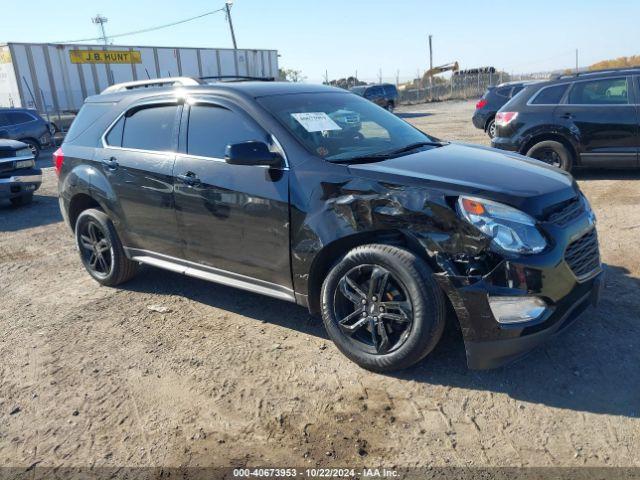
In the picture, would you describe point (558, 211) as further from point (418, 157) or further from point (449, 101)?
point (449, 101)

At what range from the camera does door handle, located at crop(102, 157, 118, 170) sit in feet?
15.2

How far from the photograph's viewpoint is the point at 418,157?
366cm


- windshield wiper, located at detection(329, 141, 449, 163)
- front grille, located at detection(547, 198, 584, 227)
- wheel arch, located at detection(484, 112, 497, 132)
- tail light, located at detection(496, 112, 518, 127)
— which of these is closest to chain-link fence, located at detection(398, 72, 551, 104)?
wheel arch, located at detection(484, 112, 497, 132)

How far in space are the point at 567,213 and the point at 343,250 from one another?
4.48 feet

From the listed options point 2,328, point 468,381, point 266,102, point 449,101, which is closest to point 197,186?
point 266,102

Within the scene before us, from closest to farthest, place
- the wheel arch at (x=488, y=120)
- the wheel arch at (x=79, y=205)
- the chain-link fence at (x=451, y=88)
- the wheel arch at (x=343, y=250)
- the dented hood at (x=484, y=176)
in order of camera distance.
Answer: the dented hood at (x=484, y=176) < the wheel arch at (x=343, y=250) < the wheel arch at (x=79, y=205) < the wheel arch at (x=488, y=120) < the chain-link fence at (x=451, y=88)

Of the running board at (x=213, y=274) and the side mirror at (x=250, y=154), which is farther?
the running board at (x=213, y=274)

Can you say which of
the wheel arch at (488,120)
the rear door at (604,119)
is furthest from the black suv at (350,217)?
the wheel arch at (488,120)

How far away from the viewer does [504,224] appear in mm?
2902

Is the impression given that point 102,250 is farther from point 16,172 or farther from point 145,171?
point 16,172

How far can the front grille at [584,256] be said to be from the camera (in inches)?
121

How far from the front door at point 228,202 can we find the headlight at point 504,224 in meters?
1.19

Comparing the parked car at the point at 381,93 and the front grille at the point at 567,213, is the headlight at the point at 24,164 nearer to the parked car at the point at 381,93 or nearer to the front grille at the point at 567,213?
the front grille at the point at 567,213

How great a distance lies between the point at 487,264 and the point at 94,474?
7.41 ft
